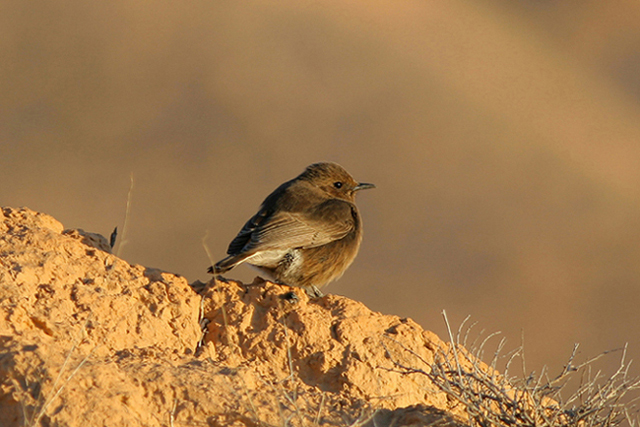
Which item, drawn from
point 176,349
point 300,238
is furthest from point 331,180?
point 176,349

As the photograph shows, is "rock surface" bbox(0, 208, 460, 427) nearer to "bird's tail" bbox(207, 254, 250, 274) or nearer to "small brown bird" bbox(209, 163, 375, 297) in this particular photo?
"bird's tail" bbox(207, 254, 250, 274)

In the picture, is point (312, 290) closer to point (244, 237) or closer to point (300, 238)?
point (300, 238)

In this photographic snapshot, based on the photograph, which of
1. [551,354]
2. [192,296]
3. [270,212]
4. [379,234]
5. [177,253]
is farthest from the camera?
[379,234]

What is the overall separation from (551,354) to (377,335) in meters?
11.0

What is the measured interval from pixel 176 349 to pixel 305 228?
2594 millimetres

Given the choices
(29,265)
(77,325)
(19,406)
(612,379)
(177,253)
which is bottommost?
(612,379)

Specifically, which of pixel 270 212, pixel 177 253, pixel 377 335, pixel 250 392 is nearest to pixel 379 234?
pixel 177 253

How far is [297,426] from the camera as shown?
4.27 meters

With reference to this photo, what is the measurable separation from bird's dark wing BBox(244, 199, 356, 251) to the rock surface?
2.96 feet

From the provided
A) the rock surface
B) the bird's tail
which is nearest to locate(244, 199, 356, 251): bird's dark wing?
the bird's tail

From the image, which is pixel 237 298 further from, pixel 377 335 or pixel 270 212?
pixel 270 212

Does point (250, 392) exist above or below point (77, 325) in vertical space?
below

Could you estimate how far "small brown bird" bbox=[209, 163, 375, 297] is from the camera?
23.7 ft

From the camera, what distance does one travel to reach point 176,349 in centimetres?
512
